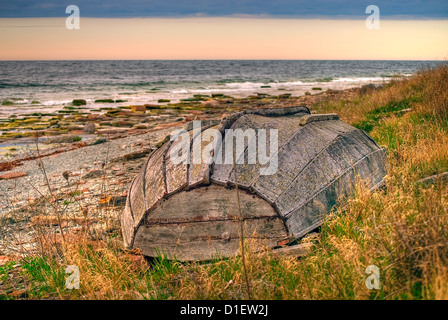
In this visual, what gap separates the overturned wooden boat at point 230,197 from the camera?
3.90m

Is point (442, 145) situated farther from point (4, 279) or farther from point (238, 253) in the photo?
point (4, 279)

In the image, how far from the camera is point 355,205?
4.23 meters

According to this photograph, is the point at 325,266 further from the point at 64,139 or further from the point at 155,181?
the point at 64,139

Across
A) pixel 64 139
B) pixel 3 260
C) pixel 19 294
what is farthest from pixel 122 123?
pixel 19 294

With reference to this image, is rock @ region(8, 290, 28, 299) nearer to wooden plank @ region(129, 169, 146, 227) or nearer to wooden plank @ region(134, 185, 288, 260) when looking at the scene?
wooden plank @ region(129, 169, 146, 227)

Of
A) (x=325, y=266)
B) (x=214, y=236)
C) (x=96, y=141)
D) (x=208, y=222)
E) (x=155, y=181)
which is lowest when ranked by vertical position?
(x=325, y=266)

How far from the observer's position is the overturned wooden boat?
3.90m

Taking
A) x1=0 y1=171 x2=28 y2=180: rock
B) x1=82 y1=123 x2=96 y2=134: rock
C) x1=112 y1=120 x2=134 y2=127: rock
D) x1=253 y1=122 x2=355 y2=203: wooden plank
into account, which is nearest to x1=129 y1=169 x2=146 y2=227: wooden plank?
x1=253 y1=122 x2=355 y2=203: wooden plank

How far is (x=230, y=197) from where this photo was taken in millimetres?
3932

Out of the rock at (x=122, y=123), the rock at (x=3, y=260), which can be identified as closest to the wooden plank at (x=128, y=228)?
the rock at (x=3, y=260)

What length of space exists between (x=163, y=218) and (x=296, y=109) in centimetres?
290

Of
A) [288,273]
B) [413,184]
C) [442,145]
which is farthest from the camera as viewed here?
[442,145]

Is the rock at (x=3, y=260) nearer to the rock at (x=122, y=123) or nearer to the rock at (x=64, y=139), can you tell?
the rock at (x=64, y=139)
